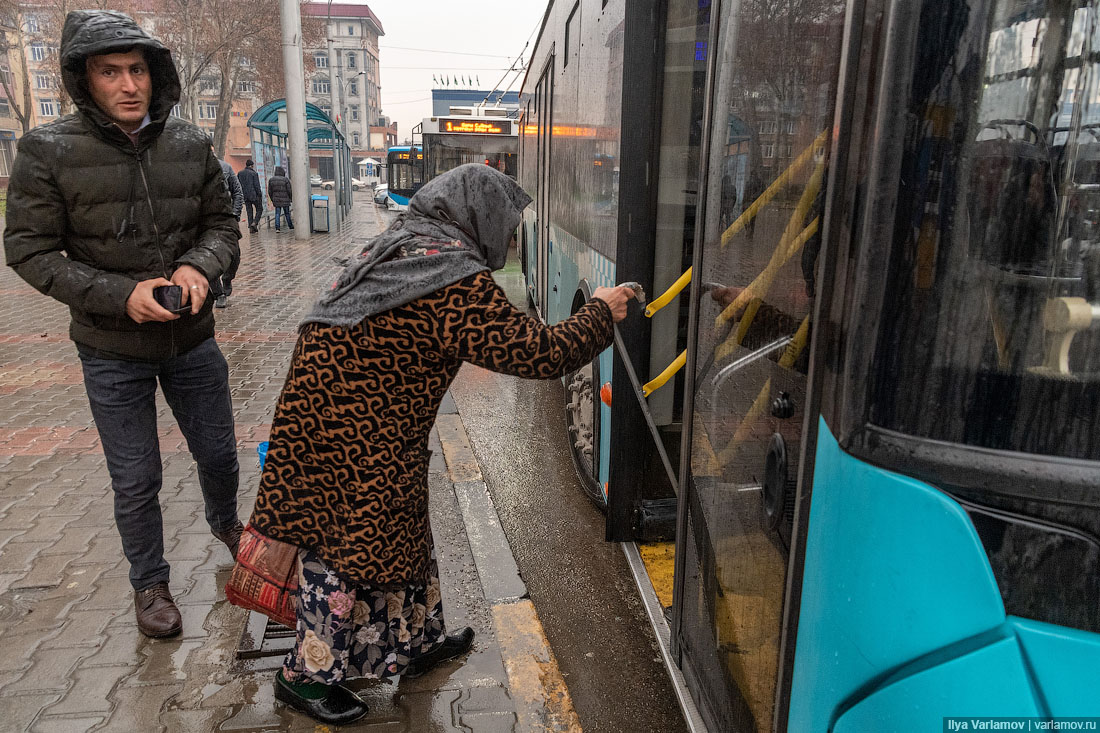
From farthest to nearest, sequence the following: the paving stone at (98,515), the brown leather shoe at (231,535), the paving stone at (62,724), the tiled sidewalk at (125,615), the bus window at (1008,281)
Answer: the paving stone at (98,515), the brown leather shoe at (231,535), the tiled sidewalk at (125,615), the paving stone at (62,724), the bus window at (1008,281)

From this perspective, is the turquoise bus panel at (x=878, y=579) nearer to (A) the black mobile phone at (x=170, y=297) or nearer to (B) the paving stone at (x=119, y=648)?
(A) the black mobile phone at (x=170, y=297)

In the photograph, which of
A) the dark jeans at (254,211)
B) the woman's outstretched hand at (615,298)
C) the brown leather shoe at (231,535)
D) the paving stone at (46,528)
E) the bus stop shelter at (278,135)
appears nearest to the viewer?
the woman's outstretched hand at (615,298)

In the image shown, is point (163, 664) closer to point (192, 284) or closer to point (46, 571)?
point (46, 571)

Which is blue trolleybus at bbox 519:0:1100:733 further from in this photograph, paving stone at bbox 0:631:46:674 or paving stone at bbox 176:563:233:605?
paving stone at bbox 0:631:46:674

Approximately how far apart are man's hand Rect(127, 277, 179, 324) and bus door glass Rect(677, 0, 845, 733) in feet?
5.80

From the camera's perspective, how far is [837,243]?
1324mm

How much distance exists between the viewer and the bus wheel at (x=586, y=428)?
4160 mm

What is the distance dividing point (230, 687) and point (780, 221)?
2355 millimetres

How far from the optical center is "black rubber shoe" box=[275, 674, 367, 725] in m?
2.54

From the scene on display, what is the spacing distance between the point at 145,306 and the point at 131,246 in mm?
271

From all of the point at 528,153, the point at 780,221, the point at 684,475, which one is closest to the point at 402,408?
the point at 684,475

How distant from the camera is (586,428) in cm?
467

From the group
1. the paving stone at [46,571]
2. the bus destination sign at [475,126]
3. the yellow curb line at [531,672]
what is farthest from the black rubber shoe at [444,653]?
the bus destination sign at [475,126]

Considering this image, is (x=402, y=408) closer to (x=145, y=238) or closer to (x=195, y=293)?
(x=195, y=293)
